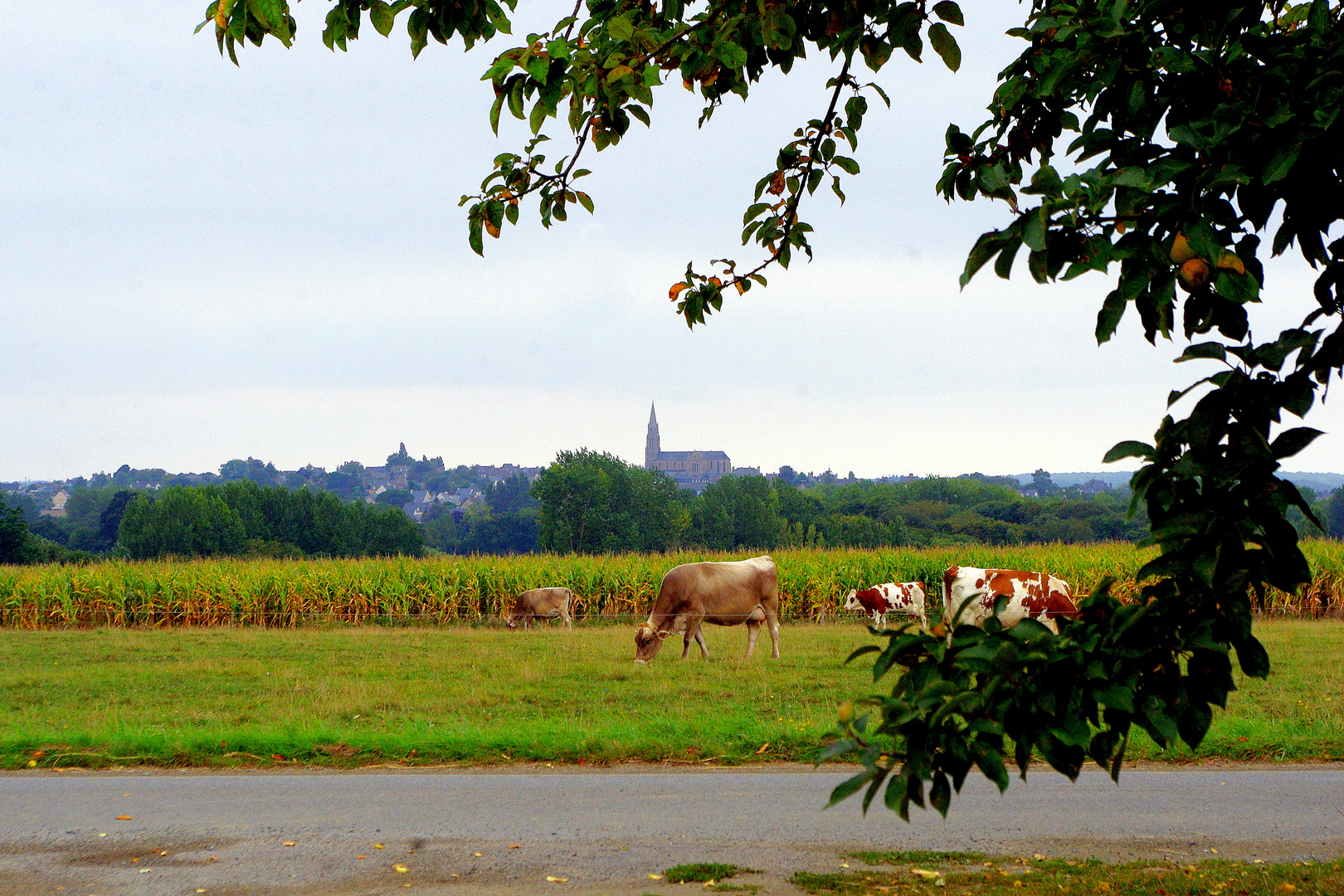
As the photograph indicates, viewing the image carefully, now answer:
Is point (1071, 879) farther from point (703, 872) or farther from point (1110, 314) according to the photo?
point (1110, 314)

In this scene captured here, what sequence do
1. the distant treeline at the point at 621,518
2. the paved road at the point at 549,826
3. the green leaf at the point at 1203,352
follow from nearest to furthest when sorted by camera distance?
the green leaf at the point at 1203,352
the paved road at the point at 549,826
the distant treeline at the point at 621,518

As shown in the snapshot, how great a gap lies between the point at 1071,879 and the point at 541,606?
19.1 metres

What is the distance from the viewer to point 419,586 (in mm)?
26031

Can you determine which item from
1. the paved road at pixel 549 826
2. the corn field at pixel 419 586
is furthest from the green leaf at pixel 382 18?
the corn field at pixel 419 586

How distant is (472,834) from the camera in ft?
21.7

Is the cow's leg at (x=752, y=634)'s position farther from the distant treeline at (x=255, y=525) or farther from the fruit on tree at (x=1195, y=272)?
the distant treeline at (x=255, y=525)

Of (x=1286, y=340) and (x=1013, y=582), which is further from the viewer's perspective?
(x=1013, y=582)

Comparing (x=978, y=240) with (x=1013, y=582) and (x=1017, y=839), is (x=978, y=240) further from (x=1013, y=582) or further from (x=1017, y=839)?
(x=1013, y=582)

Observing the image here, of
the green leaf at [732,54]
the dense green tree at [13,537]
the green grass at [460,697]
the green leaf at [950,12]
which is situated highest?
the green leaf at [950,12]

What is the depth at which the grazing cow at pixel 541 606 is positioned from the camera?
78.9ft

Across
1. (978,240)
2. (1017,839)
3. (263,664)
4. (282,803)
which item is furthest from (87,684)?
(978,240)

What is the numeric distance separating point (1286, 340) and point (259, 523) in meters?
90.7

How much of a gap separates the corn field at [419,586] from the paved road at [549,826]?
16.7m

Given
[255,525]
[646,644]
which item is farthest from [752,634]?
[255,525]
